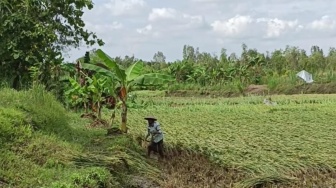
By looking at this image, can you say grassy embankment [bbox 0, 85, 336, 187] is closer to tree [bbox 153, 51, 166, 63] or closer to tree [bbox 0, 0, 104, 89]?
tree [bbox 0, 0, 104, 89]

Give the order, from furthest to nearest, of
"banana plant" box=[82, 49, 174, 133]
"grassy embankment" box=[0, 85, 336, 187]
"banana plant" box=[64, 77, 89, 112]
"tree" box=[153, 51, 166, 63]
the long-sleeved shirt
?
"tree" box=[153, 51, 166, 63] → "banana plant" box=[64, 77, 89, 112] → "banana plant" box=[82, 49, 174, 133] → the long-sleeved shirt → "grassy embankment" box=[0, 85, 336, 187]

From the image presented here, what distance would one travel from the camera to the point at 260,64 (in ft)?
97.9

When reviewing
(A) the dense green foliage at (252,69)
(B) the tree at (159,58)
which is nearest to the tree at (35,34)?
(A) the dense green foliage at (252,69)

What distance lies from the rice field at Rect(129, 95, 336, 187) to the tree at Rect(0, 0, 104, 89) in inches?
105

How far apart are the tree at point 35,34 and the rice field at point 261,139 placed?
2668mm

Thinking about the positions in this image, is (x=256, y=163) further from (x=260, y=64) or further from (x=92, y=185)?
(x=260, y=64)

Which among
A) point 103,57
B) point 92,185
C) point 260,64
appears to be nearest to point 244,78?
point 260,64

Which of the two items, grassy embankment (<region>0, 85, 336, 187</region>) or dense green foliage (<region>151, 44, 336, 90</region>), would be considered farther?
dense green foliage (<region>151, 44, 336, 90</region>)

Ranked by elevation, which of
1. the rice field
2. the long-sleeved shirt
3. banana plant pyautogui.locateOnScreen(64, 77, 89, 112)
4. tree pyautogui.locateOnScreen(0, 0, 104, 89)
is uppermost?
tree pyautogui.locateOnScreen(0, 0, 104, 89)

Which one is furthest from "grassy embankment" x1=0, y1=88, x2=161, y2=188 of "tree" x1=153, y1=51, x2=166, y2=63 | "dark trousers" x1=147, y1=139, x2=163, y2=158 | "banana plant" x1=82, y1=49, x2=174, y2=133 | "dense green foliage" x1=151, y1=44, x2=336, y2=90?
"tree" x1=153, y1=51, x2=166, y2=63

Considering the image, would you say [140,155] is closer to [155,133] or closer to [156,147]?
[156,147]

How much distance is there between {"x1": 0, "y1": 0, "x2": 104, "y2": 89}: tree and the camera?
1029 cm

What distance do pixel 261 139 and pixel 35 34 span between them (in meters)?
5.24

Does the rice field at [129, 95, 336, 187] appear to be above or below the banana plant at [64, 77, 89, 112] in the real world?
below
